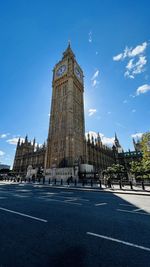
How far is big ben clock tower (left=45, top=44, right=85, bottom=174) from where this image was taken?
43.6m

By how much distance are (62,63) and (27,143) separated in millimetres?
57035

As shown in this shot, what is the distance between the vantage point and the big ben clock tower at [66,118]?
143 ft

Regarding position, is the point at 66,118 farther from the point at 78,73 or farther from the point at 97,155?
the point at 97,155

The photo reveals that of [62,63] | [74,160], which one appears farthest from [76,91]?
[74,160]

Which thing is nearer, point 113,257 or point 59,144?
point 113,257

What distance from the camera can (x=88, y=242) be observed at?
3277 mm

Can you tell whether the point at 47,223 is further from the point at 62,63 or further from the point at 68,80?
the point at 62,63

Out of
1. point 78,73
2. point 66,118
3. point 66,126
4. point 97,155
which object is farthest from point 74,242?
point 97,155

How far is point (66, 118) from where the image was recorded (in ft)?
153

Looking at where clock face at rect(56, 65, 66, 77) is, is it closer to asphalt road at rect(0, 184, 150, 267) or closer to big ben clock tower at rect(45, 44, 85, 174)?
big ben clock tower at rect(45, 44, 85, 174)

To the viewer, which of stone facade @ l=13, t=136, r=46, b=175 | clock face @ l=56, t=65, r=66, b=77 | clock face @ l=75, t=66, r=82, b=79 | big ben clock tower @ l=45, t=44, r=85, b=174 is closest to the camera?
big ben clock tower @ l=45, t=44, r=85, b=174

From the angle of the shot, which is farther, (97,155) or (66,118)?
(97,155)

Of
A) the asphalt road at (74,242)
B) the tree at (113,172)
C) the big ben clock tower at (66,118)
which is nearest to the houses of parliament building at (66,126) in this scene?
the big ben clock tower at (66,118)

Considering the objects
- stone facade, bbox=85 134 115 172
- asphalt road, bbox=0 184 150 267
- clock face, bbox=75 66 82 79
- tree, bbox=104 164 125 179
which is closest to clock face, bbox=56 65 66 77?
clock face, bbox=75 66 82 79
